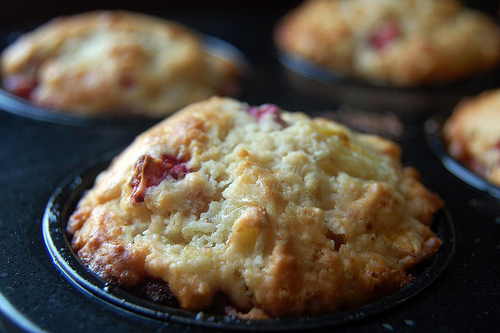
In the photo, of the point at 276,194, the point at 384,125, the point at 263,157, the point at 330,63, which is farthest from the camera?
the point at 330,63

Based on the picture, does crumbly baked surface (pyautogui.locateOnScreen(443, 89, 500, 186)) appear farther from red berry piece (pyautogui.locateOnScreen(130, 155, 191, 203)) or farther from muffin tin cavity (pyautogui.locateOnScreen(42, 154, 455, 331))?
red berry piece (pyautogui.locateOnScreen(130, 155, 191, 203))

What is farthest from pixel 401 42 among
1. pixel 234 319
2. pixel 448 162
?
pixel 234 319

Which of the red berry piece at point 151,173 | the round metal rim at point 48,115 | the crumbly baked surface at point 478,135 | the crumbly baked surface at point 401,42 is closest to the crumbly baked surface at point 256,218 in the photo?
the red berry piece at point 151,173

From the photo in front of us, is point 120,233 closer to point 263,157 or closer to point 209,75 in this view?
point 263,157

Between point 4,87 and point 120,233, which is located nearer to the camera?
point 120,233

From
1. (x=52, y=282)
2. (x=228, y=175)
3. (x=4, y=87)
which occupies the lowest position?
(x=4, y=87)

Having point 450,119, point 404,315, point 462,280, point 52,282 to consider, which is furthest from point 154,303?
point 450,119

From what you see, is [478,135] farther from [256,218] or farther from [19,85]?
[19,85]

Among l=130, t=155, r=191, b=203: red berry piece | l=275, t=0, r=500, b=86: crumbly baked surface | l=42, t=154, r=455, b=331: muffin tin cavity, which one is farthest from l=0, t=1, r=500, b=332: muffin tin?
l=130, t=155, r=191, b=203: red berry piece
